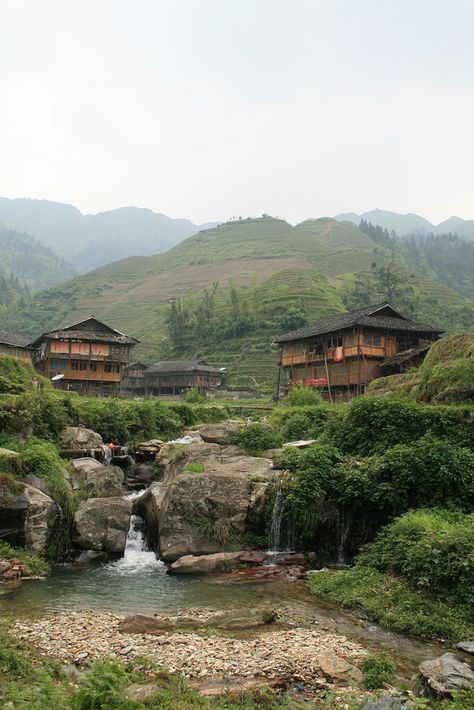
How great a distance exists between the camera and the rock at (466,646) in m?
9.62

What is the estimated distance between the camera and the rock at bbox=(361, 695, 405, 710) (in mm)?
7000

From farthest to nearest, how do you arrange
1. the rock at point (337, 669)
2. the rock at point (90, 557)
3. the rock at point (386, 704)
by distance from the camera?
the rock at point (90, 557), the rock at point (337, 669), the rock at point (386, 704)

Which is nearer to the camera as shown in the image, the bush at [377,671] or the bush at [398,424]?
the bush at [377,671]

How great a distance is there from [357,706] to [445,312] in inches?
3643

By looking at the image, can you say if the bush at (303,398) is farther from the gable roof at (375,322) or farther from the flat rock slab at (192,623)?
the flat rock slab at (192,623)

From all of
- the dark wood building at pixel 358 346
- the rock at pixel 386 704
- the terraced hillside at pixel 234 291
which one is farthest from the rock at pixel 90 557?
the terraced hillside at pixel 234 291

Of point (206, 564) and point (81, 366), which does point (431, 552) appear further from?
point (81, 366)

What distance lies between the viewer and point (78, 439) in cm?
2503

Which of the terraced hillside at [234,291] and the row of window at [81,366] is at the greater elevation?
the terraced hillside at [234,291]

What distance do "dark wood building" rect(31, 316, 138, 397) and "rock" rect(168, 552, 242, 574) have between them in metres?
41.4

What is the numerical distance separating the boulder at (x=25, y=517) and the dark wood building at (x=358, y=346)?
2971 centimetres

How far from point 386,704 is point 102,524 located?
40.3ft

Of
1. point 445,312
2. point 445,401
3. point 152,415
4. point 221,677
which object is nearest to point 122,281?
point 445,312

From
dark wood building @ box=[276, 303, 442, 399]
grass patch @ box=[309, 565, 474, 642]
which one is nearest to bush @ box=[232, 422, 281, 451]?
grass patch @ box=[309, 565, 474, 642]
